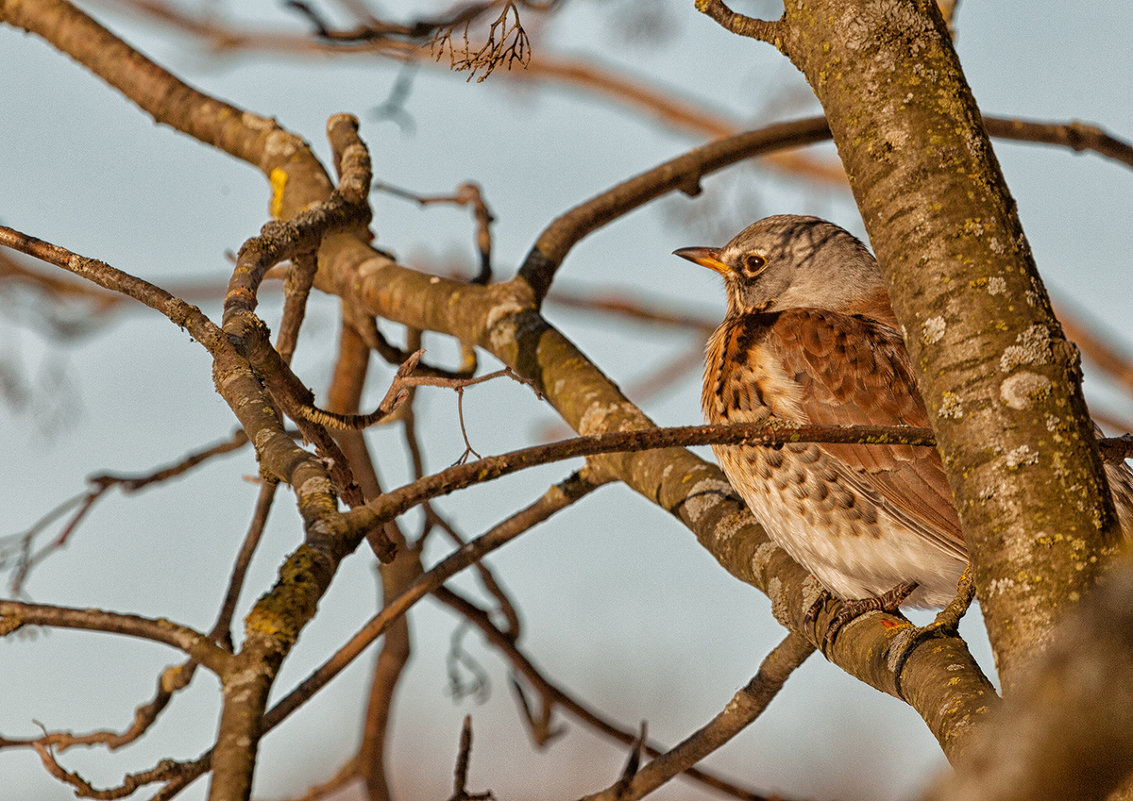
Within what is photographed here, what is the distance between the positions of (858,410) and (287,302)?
1.53 metres

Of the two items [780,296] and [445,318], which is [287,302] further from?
[780,296]

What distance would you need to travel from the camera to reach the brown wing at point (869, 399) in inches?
116

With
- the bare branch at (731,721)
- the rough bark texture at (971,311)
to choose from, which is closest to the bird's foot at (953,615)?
the rough bark texture at (971,311)

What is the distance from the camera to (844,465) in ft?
10.1

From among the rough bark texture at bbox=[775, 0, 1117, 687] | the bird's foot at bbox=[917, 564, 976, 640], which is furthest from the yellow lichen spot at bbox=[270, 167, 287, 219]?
the bird's foot at bbox=[917, 564, 976, 640]

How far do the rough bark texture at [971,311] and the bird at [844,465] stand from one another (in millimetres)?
933

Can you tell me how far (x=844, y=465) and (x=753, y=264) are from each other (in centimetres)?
122

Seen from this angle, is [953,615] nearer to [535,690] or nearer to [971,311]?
[971,311]

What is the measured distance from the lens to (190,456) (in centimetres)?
366

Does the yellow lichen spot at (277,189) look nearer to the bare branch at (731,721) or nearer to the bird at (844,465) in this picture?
the bird at (844,465)

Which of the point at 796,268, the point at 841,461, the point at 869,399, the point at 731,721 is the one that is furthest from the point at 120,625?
the point at 796,268

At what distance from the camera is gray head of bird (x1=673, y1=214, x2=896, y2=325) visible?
382 cm

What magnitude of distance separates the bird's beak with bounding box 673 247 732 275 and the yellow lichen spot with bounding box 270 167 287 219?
1453 millimetres

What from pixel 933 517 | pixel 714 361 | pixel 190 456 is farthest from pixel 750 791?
pixel 190 456
